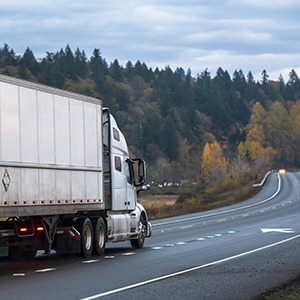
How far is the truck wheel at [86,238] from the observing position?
22656 millimetres

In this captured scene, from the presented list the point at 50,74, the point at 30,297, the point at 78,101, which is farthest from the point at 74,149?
the point at 50,74

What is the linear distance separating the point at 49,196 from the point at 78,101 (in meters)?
2.73

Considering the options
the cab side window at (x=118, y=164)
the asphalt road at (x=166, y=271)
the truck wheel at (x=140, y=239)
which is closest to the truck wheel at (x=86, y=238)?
the asphalt road at (x=166, y=271)

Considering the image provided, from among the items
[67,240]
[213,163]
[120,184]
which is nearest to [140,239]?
[120,184]

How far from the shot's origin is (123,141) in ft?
86.1

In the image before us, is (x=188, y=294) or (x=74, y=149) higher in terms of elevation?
(x=74, y=149)

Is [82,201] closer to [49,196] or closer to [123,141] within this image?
A: [49,196]

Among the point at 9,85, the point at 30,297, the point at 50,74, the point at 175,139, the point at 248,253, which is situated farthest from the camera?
the point at 175,139

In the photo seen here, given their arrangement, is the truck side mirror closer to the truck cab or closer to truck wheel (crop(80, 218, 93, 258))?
the truck cab

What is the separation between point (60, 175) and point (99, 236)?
2744 millimetres

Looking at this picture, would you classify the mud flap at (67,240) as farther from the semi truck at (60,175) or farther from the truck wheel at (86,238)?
the truck wheel at (86,238)

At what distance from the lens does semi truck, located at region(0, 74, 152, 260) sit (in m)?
19.2

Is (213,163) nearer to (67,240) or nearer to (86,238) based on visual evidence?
(86,238)

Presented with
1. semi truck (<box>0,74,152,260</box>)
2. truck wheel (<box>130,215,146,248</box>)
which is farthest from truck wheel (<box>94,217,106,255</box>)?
truck wheel (<box>130,215,146,248</box>)
